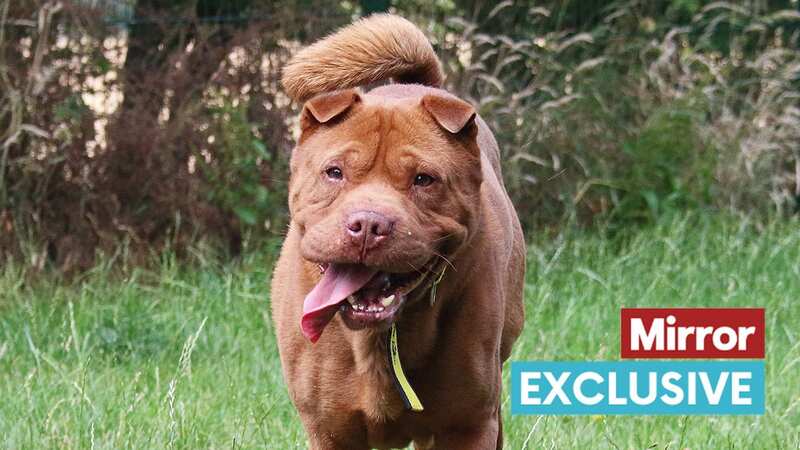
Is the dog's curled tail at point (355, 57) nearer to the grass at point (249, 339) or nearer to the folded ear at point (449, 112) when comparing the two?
the folded ear at point (449, 112)

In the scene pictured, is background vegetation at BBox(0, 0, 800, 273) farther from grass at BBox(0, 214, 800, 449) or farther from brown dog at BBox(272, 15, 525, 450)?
brown dog at BBox(272, 15, 525, 450)

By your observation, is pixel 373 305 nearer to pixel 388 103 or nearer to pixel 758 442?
pixel 388 103

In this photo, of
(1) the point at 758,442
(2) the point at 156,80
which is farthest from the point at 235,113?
(1) the point at 758,442

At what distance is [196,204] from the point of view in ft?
24.7

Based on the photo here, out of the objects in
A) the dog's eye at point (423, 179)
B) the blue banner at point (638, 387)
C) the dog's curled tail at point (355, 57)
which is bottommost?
the blue banner at point (638, 387)

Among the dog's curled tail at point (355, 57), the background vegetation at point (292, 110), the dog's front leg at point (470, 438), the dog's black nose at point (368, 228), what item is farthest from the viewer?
the background vegetation at point (292, 110)

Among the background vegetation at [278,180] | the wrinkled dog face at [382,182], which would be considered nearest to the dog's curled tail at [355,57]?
the wrinkled dog face at [382,182]

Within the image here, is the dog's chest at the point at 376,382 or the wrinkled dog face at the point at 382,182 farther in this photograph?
the dog's chest at the point at 376,382

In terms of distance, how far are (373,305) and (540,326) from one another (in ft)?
9.70

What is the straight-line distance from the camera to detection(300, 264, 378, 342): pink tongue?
333 centimetres

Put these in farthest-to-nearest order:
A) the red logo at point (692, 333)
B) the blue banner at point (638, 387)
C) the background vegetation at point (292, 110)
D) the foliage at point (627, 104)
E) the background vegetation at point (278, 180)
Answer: the foliage at point (627, 104), the background vegetation at point (292, 110), the red logo at point (692, 333), the background vegetation at point (278, 180), the blue banner at point (638, 387)

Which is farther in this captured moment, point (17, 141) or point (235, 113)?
point (235, 113)

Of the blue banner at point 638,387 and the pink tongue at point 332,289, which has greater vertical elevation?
the pink tongue at point 332,289

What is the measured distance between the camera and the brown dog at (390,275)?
3.31 m
